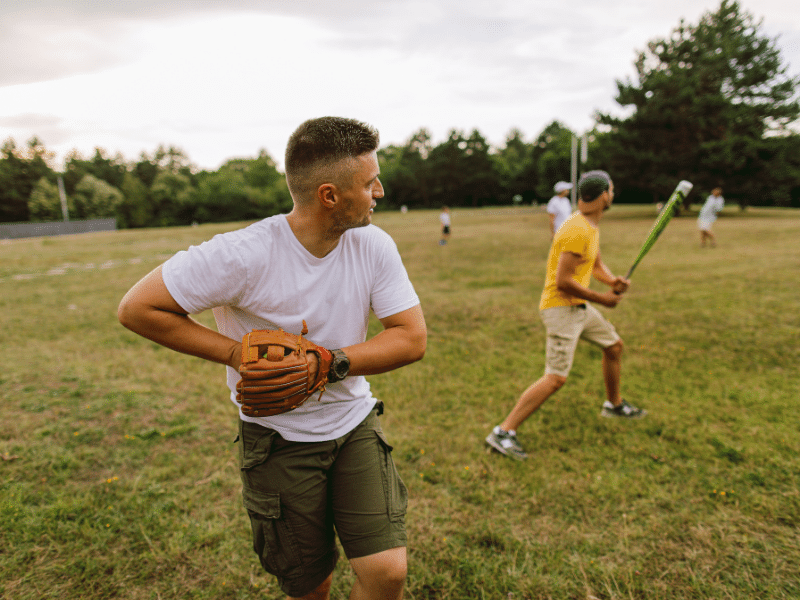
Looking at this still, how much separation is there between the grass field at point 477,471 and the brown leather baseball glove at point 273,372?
1.67 meters

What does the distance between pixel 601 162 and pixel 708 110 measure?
27.0 feet

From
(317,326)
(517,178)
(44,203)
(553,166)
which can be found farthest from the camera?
(517,178)

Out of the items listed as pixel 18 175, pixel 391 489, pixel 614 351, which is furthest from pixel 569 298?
pixel 18 175

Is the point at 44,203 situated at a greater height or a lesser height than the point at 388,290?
greater

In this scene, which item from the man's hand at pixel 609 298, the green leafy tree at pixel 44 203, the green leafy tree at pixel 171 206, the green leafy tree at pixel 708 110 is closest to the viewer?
the man's hand at pixel 609 298

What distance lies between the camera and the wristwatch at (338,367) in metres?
1.72

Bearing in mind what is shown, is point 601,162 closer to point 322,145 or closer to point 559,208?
point 559,208

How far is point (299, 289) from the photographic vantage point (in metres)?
1.77

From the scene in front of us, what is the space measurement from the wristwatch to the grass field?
1.66 metres

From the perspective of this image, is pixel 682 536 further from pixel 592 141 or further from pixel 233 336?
pixel 592 141

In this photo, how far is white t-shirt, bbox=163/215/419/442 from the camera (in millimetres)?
1659

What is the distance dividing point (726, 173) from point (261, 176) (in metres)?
67.6

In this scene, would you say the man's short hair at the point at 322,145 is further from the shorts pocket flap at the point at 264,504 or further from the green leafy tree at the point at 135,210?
the green leafy tree at the point at 135,210

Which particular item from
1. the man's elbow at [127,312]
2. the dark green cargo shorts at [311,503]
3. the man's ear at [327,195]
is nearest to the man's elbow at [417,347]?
the dark green cargo shorts at [311,503]
